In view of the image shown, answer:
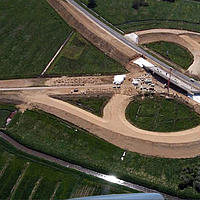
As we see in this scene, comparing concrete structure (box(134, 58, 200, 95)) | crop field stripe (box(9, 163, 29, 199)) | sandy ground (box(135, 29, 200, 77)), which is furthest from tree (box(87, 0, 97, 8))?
crop field stripe (box(9, 163, 29, 199))

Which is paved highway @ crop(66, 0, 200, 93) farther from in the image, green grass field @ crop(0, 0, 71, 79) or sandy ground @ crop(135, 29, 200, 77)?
green grass field @ crop(0, 0, 71, 79)

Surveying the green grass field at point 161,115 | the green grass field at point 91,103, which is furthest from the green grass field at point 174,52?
the green grass field at point 91,103

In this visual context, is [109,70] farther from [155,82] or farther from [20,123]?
[20,123]

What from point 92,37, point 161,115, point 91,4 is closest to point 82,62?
point 92,37

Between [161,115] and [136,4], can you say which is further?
[136,4]

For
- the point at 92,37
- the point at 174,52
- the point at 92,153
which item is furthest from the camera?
the point at 92,37

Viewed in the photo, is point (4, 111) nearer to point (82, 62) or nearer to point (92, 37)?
point (82, 62)
